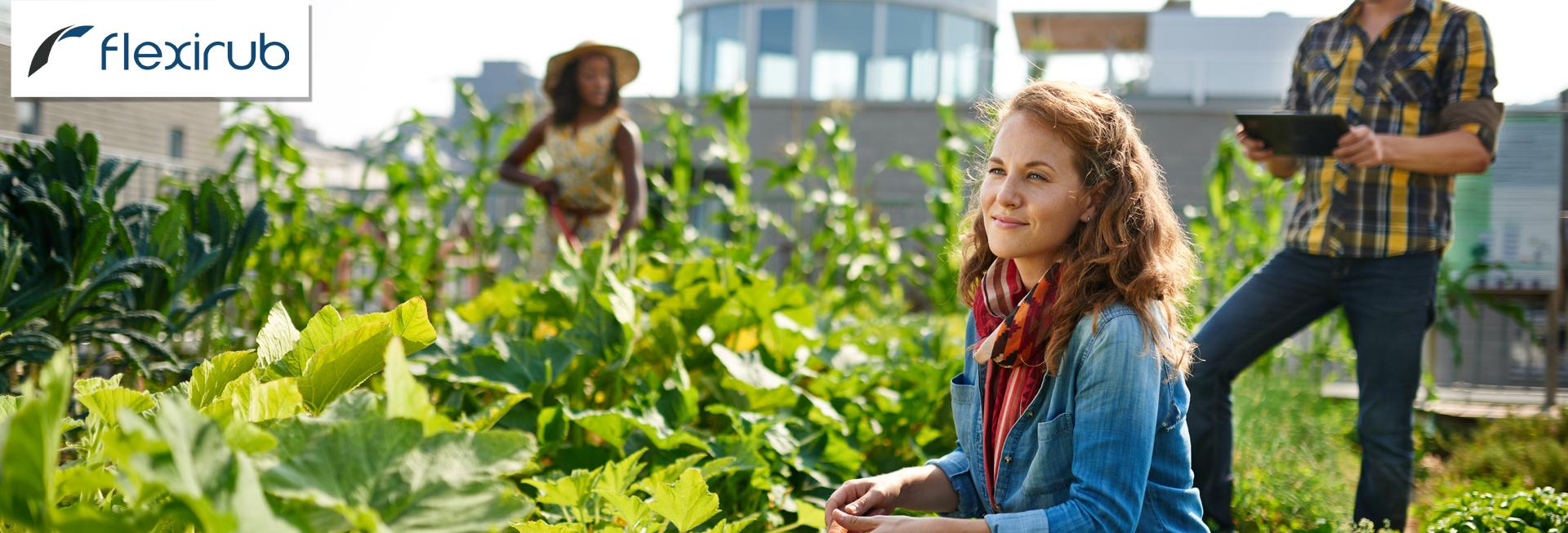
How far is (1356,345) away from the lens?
2.42 metres

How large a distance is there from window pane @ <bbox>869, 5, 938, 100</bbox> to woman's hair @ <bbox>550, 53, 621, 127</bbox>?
439 inches

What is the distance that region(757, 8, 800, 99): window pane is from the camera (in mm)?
15461

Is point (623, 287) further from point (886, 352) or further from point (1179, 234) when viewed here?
point (1179, 234)

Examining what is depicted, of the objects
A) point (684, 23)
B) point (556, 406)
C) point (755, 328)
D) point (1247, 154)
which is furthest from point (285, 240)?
point (684, 23)

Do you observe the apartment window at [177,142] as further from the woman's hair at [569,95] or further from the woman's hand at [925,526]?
the woman's hand at [925,526]

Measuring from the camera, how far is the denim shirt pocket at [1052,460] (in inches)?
53.6

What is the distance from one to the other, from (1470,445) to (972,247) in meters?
3.20

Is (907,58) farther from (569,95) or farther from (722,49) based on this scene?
(569,95)

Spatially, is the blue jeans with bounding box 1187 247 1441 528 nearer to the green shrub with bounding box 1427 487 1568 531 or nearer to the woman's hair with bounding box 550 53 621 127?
the green shrub with bounding box 1427 487 1568 531

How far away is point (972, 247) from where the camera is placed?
1.66 metres

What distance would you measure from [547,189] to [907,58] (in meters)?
12.1

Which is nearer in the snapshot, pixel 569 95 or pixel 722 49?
pixel 569 95

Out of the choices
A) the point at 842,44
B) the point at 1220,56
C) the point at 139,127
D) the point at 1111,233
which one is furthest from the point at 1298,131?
the point at 842,44

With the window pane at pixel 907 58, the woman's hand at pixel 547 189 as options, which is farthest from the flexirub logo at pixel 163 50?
the window pane at pixel 907 58
